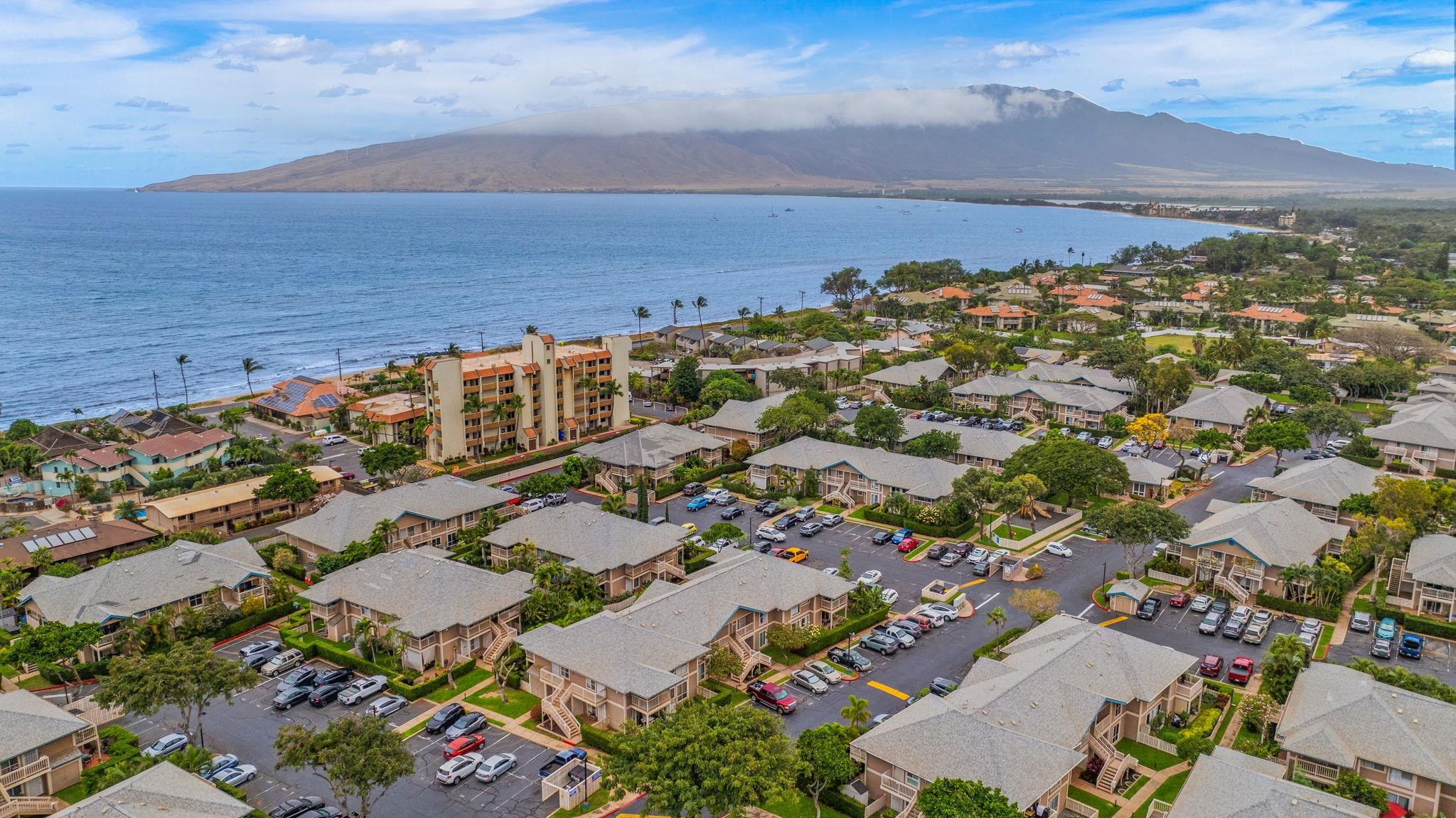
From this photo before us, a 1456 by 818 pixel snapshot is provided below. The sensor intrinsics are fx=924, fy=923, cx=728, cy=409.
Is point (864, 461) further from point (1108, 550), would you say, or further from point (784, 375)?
point (784, 375)

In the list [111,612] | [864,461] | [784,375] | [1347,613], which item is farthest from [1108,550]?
[111,612]

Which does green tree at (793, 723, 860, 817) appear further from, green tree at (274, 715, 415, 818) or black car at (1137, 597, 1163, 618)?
black car at (1137, 597, 1163, 618)

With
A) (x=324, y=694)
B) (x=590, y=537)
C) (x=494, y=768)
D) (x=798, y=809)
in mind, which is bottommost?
(x=798, y=809)

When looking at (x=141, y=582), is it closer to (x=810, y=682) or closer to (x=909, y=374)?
(x=810, y=682)

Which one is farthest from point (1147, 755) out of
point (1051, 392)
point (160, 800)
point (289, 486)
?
point (1051, 392)

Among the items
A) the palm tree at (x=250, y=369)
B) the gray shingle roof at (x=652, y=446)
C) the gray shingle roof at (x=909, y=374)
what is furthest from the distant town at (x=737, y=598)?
the palm tree at (x=250, y=369)

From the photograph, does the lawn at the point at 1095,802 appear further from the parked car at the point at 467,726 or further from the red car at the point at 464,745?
the parked car at the point at 467,726
